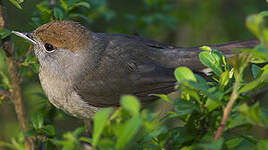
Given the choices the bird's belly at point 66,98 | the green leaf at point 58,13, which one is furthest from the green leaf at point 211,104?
the bird's belly at point 66,98

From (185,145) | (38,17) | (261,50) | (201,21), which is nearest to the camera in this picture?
(261,50)

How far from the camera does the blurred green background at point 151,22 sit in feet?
13.9

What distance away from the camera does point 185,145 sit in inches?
76.0

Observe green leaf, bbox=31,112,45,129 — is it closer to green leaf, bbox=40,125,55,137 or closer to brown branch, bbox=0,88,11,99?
green leaf, bbox=40,125,55,137

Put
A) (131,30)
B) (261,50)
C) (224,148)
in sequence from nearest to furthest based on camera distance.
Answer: (261,50), (224,148), (131,30)

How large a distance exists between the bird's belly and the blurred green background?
155mm

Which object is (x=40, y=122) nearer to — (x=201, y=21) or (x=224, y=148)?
(x=224, y=148)

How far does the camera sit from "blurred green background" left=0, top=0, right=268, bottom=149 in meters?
4.22

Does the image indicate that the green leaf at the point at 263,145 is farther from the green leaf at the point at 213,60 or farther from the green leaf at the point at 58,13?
the green leaf at the point at 58,13

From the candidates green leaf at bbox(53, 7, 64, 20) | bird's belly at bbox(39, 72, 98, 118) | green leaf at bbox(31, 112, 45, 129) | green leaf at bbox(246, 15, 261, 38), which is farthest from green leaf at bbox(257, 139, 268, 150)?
bird's belly at bbox(39, 72, 98, 118)

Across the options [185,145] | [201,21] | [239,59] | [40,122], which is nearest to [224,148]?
[185,145]

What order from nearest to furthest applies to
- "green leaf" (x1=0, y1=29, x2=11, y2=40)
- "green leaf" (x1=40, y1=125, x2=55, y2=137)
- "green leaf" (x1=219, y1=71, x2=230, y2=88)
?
"green leaf" (x1=219, y1=71, x2=230, y2=88) → "green leaf" (x1=40, y1=125, x2=55, y2=137) → "green leaf" (x1=0, y1=29, x2=11, y2=40)

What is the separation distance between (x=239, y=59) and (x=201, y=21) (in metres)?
3.79

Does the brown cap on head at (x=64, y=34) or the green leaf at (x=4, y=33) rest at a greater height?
the brown cap on head at (x=64, y=34)
